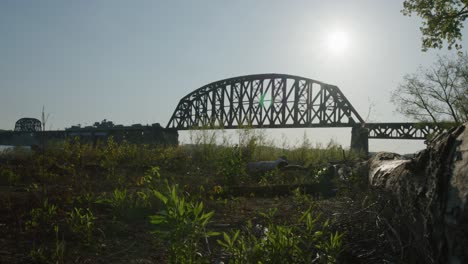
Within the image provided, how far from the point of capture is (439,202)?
2256 millimetres

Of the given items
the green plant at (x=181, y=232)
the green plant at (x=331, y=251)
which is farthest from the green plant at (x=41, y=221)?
the green plant at (x=331, y=251)

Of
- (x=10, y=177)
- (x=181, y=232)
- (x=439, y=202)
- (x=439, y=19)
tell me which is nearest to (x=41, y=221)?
(x=181, y=232)

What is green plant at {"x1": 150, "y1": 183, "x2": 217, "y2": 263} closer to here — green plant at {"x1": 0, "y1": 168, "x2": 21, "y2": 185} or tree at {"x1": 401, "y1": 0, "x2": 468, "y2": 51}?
green plant at {"x1": 0, "y1": 168, "x2": 21, "y2": 185}

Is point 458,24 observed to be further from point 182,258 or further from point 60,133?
point 60,133

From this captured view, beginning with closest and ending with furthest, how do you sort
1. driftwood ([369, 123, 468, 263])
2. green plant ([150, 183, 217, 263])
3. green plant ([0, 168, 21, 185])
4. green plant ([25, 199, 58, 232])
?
driftwood ([369, 123, 468, 263]) → green plant ([150, 183, 217, 263]) → green plant ([25, 199, 58, 232]) → green plant ([0, 168, 21, 185])

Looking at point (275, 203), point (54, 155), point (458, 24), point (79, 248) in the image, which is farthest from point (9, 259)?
point (458, 24)

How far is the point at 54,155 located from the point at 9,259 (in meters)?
7.57

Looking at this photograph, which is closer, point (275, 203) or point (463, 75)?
point (275, 203)

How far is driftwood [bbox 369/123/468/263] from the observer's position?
2021 mm

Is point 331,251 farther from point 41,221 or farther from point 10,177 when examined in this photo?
point 10,177

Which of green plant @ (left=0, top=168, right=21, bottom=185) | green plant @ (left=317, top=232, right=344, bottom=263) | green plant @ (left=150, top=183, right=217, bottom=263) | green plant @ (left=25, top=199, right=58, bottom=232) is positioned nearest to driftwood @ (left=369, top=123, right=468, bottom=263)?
green plant @ (left=317, top=232, right=344, bottom=263)

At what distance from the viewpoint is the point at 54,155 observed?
31.2 ft

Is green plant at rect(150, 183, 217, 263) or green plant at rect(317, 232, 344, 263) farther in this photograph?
green plant at rect(317, 232, 344, 263)

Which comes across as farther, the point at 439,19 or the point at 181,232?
the point at 439,19
